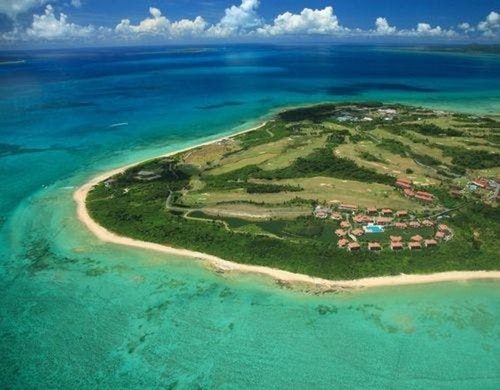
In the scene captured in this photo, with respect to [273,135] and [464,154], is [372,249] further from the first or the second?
[273,135]

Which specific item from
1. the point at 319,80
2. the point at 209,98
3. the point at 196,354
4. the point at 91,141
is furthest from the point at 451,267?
the point at 319,80

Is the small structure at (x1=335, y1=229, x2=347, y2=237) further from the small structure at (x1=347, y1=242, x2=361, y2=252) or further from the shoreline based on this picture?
the shoreline

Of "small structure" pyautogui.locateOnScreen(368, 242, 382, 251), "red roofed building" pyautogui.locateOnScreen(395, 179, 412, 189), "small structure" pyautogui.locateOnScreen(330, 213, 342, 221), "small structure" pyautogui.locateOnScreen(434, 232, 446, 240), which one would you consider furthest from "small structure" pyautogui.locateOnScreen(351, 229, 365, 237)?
"red roofed building" pyautogui.locateOnScreen(395, 179, 412, 189)

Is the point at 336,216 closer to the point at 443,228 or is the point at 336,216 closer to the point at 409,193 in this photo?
the point at 443,228

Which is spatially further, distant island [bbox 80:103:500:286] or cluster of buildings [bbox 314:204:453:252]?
cluster of buildings [bbox 314:204:453:252]

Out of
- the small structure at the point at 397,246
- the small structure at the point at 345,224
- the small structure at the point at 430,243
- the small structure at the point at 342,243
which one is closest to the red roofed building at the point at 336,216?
the small structure at the point at 345,224

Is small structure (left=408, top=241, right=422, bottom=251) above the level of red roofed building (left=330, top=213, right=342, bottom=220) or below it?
below

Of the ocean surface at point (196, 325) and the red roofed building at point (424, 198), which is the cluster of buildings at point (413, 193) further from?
the ocean surface at point (196, 325)
